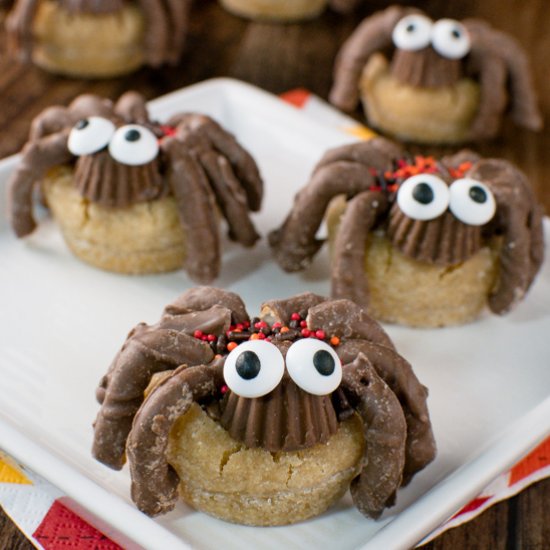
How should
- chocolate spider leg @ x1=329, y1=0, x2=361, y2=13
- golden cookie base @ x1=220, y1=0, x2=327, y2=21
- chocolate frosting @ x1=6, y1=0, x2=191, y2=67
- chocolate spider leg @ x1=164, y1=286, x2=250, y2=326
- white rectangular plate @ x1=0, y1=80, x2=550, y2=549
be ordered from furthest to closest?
1. chocolate spider leg @ x1=329, y1=0, x2=361, y2=13
2. golden cookie base @ x1=220, y1=0, x2=327, y2=21
3. chocolate frosting @ x1=6, y1=0, x2=191, y2=67
4. chocolate spider leg @ x1=164, y1=286, x2=250, y2=326
5. white rectangular plate @ x1=0, y1=80, x2=550, y2=549

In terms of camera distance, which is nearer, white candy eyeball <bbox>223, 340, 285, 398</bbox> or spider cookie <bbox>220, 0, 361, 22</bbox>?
white candy eyeball <bbox>223, 340, 285, 398</bbox>

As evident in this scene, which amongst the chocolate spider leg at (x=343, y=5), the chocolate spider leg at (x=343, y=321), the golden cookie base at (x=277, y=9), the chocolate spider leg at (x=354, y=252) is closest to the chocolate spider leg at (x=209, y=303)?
the chocolate spider leg at (x=343, y=321)

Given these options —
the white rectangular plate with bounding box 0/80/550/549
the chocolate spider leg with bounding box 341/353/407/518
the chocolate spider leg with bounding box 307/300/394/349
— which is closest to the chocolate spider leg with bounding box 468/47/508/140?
the white rectangular plate with bounding box 0/80/550/549

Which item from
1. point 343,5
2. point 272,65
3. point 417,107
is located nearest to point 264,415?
point 417,107

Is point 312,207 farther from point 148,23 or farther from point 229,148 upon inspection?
point 148,23

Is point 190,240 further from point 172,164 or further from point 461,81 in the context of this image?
point 461,81

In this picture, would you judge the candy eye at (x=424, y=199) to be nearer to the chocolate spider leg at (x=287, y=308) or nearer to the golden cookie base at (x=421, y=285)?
the golden cookie base at (x=421, y=285)

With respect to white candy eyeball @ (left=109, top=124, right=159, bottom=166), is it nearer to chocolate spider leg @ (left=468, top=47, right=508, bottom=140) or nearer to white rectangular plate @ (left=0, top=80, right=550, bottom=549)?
white rectangular plate @ (left=0, top=80, right=550, bottom=549)
